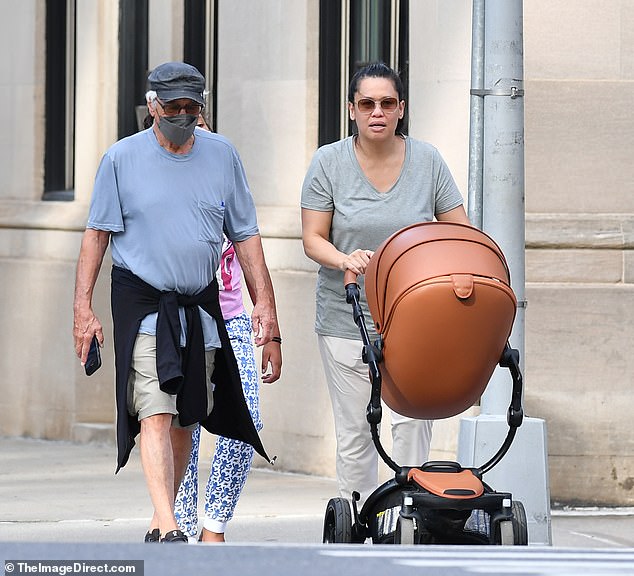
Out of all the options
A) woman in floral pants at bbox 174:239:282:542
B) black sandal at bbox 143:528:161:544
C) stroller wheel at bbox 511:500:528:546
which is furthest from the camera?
woman in floral pants at bbox 174:239:282:542

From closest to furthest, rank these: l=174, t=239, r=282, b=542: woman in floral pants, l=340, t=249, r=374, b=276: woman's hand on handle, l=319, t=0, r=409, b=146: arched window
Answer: l=340, t=249, r=374, b=276: woman's hand on handle
l=174, t=239, r=282, b=542: woman in floral pants
l=319, t=0, r=409, b=146: arched window

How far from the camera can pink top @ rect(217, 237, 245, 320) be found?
7.55 m

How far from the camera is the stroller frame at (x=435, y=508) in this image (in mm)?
5781

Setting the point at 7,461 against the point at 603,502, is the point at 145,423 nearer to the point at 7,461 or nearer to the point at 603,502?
the point at 603,502

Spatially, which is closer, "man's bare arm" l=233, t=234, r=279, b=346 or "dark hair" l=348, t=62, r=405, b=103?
"dark hair" l=348, t=62, r=405, b=103

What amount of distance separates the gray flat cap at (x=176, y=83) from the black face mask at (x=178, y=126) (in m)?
0.07

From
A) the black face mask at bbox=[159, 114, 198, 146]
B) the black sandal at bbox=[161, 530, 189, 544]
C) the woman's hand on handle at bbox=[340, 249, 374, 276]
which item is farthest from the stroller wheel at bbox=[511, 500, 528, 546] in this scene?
the black face mask at bbox=[159, 114, 198, 146]

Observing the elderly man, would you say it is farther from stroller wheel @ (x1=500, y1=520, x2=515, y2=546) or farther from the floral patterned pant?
stroller wheel @ (x1=500, y1=520, x2=515, y2=546)

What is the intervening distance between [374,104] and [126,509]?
326cm

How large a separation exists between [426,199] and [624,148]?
272cm

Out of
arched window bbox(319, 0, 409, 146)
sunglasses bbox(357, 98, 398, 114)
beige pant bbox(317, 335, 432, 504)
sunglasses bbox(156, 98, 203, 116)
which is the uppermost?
arched window bbox(319, 0, 409, 146)

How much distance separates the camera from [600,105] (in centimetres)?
926

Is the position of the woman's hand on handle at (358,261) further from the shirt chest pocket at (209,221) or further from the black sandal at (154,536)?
the black sandal at (154,536)

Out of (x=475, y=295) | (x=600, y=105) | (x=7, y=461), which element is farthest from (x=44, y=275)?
(x=475, y=295)
